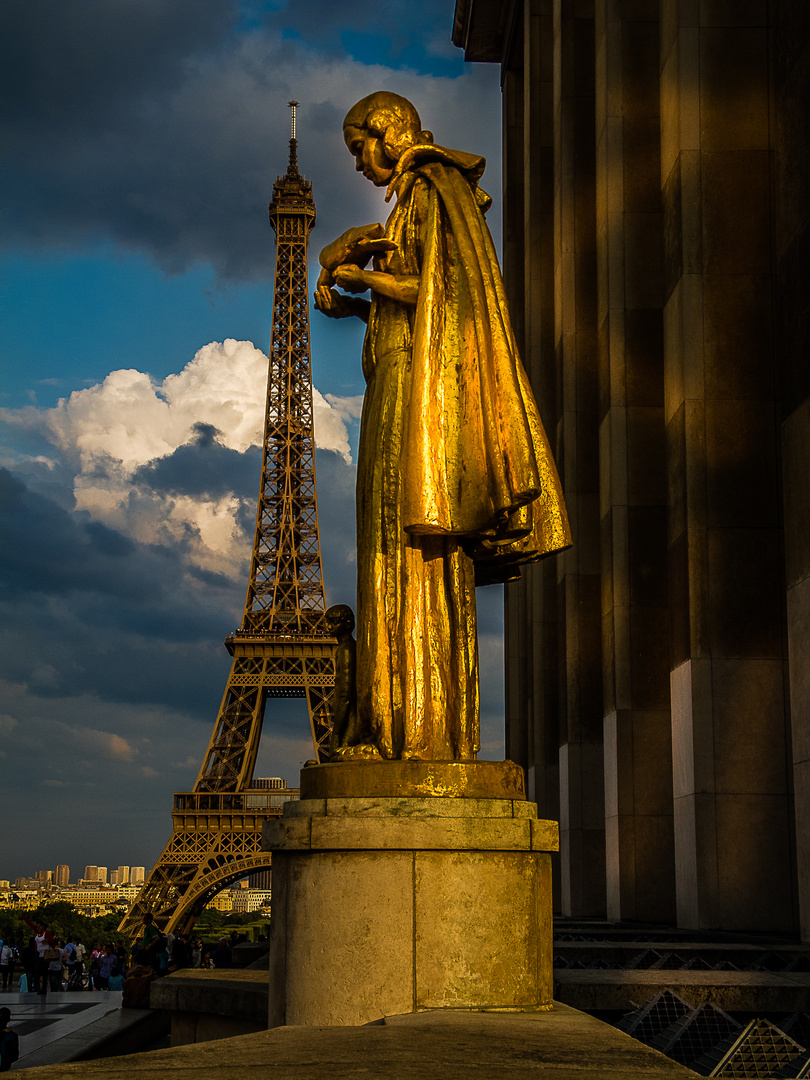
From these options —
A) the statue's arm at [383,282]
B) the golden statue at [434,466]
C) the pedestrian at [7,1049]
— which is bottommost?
the pedestrian at [7,1049]

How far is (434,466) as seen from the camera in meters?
6.14

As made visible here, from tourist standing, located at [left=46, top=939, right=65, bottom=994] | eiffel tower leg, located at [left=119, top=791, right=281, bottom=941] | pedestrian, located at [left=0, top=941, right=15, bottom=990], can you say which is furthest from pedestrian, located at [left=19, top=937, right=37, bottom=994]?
eiffel tower leg, located at [left=119, top=791, right=281, bottom=941]

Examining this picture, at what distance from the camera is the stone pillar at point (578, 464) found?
2019cm

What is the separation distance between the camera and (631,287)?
17656 millimetres

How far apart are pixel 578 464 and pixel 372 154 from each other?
569 inches

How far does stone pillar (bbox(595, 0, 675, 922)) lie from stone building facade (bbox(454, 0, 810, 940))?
33 mm

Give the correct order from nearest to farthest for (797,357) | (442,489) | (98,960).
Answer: (442,489) → (797,357) → (98,960)

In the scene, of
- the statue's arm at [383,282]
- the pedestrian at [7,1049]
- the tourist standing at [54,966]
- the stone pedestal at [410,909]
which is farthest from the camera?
the tourist standing at [54,966]

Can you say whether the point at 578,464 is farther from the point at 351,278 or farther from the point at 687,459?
the point at 351,278

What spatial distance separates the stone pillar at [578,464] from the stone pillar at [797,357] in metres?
8.63

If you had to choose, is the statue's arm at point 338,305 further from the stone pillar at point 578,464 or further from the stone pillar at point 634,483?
the stone pillar at point 578,464

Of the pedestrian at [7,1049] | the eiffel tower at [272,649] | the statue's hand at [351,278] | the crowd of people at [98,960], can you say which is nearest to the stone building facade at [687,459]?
the statue's hand at [351,278]

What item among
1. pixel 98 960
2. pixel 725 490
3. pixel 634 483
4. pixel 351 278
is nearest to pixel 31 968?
pixel 98 960

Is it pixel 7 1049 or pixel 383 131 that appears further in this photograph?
pixel 7 1049
